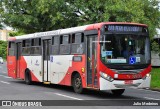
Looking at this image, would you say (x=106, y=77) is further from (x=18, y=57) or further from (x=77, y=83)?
(x=18, y=57)

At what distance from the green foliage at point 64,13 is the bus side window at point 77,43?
1139 centimetres

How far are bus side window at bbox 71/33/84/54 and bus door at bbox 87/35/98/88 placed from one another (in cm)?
61

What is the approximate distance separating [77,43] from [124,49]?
2.64m

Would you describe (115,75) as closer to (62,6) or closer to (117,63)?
(117,63)

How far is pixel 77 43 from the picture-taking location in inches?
704

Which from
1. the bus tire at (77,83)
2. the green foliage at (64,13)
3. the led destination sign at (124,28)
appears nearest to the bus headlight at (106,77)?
the led destination sign at (124,28)

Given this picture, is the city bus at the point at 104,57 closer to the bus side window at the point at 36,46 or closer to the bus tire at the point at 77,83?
the bus tire at the point at 77,83

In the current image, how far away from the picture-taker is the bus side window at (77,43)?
17.5 metres

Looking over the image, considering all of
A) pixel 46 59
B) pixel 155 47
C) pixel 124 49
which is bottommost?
pixel 46 59

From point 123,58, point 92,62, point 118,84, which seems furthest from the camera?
point 92,62

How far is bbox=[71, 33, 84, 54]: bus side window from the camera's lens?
1752 cm

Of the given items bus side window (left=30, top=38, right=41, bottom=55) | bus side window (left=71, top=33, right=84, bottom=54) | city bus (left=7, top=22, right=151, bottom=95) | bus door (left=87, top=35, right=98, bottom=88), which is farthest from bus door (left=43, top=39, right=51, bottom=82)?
bus door (left=87, top=35, right=98, bottom=88)

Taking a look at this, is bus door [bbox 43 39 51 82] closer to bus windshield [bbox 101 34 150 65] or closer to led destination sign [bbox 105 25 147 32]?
led destination sign [bbox 105 25 147 32]

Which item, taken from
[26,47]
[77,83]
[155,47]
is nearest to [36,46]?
[26,47]
